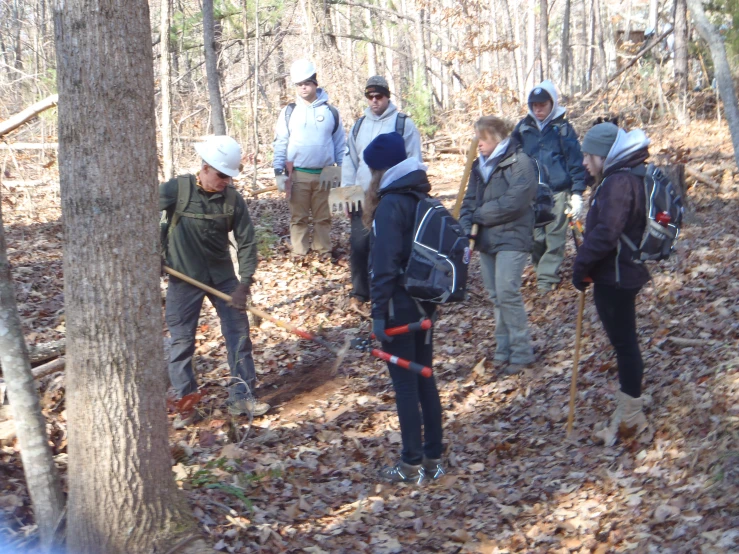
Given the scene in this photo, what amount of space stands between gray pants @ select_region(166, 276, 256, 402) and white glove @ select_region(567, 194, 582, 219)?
12.7 feet

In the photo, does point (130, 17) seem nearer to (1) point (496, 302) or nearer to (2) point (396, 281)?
(2) point (396, 281)

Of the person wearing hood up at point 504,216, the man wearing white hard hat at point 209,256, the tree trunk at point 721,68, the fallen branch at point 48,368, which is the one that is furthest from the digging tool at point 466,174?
the fallen branch at point 48,368

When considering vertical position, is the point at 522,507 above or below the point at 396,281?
below

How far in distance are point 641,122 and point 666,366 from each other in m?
11.8

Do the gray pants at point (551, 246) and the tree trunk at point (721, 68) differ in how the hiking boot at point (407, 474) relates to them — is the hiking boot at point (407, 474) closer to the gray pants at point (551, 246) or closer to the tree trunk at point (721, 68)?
the gray pants at point (551, 246)

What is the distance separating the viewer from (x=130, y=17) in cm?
358

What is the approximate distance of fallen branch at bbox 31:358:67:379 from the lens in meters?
5.98

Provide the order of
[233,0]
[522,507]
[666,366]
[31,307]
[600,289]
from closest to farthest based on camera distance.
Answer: [522,507] < [600,289] < [666,366] < [31,307] < [233,0]

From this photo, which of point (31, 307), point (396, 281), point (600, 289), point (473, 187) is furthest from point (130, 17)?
point (31, 307)

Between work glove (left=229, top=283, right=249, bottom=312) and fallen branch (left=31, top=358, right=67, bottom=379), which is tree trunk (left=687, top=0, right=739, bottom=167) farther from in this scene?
fallen branch (left=31, top=358, right=67, bottom=379)

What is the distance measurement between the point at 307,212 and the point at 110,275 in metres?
6.58

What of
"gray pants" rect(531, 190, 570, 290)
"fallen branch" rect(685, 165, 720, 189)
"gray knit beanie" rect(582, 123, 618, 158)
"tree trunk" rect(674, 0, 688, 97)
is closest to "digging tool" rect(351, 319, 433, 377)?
"gray knit beanie" rect(582, 123, 618, 158)

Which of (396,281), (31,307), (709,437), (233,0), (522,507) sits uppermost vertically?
(233,0)

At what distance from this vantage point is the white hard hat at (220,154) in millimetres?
5922
